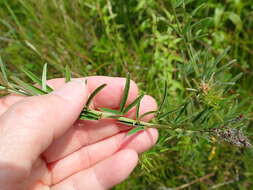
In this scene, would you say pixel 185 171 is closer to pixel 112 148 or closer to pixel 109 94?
pixel 112 148

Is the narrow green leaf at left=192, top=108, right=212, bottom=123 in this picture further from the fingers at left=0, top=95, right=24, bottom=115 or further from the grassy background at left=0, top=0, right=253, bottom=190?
the fingers at left=0, top=95, right=24, bottom=115

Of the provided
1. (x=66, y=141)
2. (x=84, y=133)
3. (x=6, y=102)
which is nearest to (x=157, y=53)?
(x=84, y=133)

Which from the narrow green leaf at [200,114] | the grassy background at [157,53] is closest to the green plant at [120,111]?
the narrow green leaf at [200,114]

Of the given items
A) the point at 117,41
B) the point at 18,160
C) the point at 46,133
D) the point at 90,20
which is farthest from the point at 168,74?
the point at 18,160

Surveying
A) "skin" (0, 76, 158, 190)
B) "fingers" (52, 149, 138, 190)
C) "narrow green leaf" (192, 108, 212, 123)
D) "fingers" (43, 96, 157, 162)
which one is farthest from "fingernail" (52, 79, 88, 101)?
"narrow green leaf" (192, 108, 212, 123)

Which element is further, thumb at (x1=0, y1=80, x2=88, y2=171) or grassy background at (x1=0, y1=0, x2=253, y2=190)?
grassy background at (x1=0, y1=0, x2=253, y2=190)

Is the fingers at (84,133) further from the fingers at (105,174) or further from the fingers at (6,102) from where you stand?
the fingers at (6,102)

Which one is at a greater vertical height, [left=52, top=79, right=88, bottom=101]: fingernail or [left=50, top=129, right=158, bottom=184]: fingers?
[left=52, top=79, right=88, bottom=101]: fingernail
